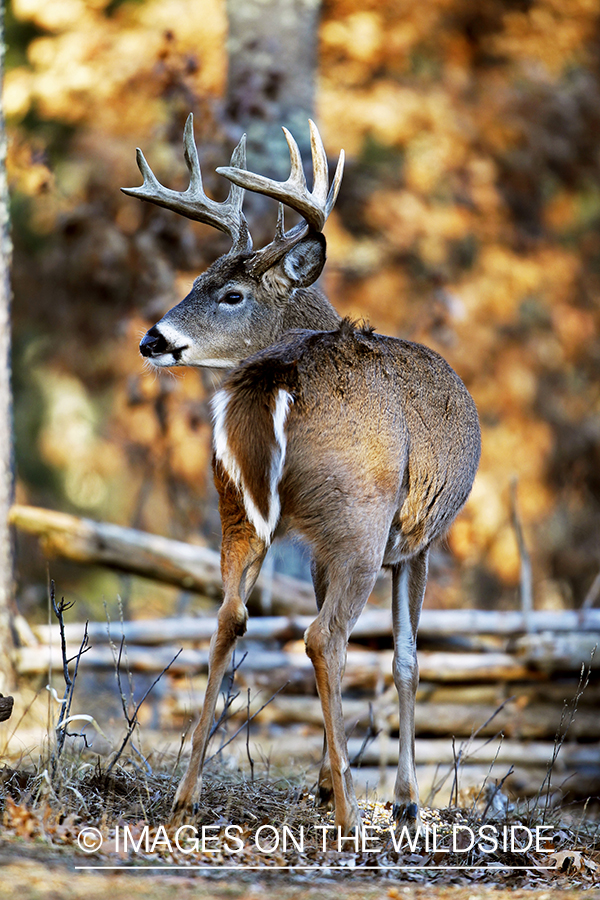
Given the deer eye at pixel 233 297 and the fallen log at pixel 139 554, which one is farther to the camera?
the fallen log at pixel 139 554

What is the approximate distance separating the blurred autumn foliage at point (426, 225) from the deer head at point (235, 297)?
208 inches

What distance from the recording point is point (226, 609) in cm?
392

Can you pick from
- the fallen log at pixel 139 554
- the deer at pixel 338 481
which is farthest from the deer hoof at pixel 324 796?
the fallen log at pixel 139 554

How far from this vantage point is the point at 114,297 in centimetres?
1111

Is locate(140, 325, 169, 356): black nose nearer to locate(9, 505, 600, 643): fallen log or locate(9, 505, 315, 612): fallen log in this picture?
locate(9, 505, 600, 643): fallen log

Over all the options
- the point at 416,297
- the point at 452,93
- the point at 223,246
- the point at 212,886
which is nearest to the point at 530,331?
the point at 416,297

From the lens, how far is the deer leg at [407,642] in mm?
4555

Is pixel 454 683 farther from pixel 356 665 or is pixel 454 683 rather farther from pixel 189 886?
pixel 189 886

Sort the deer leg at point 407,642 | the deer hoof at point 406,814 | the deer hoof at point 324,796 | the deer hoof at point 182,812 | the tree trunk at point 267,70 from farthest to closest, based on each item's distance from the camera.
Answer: the tree trunk at point 267,70, the deer leg at point 407,642, the deer hoof at point 324,796, the deer hoof at point 406,814, the deer hoof at point 182,812

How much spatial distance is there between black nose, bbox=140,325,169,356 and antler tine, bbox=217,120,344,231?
96 cm

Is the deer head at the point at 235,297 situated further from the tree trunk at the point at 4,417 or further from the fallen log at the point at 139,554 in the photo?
the fallen log at the point at 139,554

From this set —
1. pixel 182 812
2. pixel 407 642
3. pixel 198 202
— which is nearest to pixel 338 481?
pixel 407 642

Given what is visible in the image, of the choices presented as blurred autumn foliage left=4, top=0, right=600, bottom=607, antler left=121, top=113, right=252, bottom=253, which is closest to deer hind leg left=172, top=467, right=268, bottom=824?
antler left=121, top=113, right=252, bottom=253

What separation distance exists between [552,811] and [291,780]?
4.19ft
